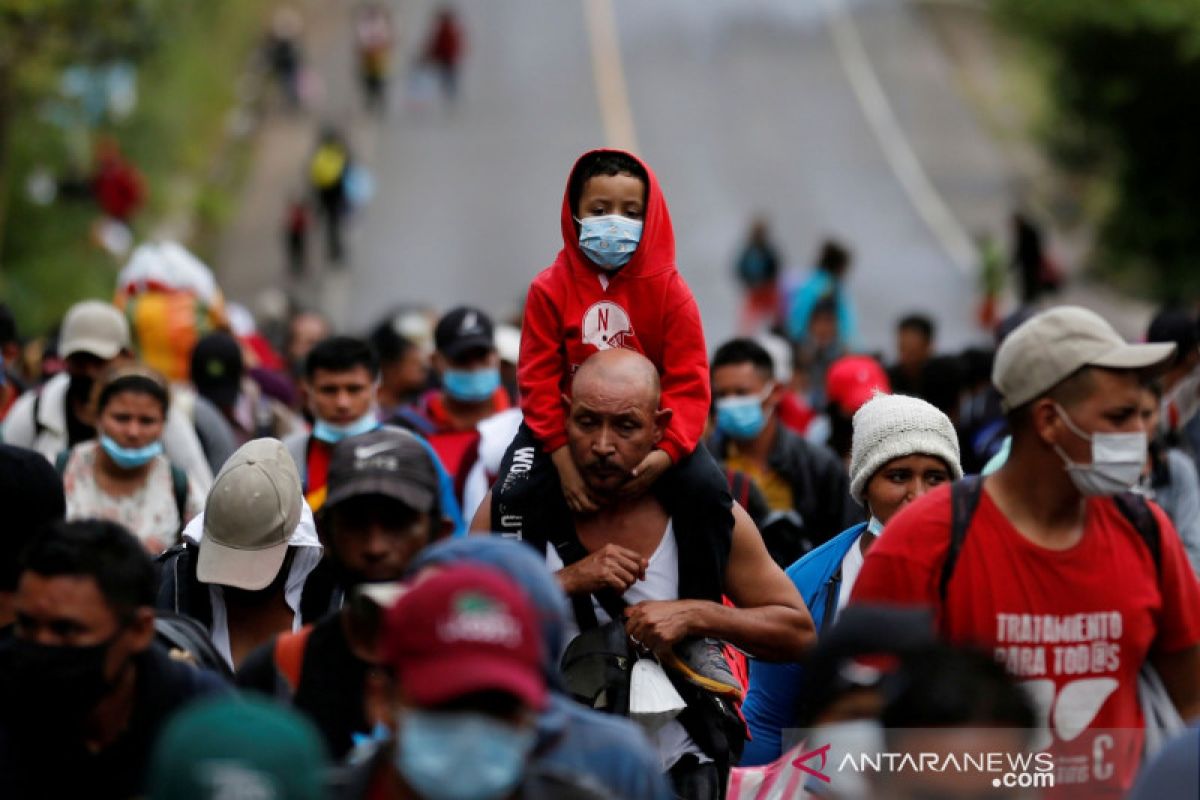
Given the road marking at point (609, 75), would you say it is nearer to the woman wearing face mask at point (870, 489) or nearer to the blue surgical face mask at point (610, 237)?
the woman wearing face mask at point (870, 489)

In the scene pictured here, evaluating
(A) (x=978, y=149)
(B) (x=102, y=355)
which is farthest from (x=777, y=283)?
(B) (x=102, y=355)

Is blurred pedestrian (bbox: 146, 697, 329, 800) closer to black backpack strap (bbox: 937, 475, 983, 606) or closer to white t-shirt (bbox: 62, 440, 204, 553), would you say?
black backpack strap (bbox: 937, 475, 983, 606)

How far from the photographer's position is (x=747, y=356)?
1084 cm

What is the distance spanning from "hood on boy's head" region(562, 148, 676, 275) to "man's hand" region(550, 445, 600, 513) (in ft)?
2.50

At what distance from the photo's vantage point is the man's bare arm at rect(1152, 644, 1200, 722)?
17.7 feet

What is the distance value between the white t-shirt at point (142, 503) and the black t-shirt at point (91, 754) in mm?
3809

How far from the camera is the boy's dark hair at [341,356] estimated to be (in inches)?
391

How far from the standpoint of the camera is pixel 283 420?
12516 mm

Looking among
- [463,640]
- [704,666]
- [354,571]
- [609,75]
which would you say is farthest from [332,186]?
[463,640]

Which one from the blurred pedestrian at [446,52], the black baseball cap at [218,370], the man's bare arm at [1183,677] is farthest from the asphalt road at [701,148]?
the man's bare arm at [1183,677]

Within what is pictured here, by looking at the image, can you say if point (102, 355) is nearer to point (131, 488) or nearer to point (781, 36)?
point (131, 488)

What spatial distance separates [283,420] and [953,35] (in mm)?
45171

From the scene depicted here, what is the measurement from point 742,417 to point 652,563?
3963 mm

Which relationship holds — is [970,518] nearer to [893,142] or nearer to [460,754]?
[460,754]
